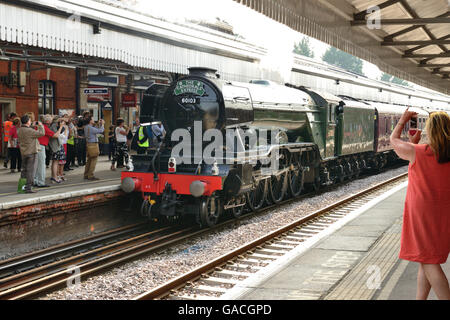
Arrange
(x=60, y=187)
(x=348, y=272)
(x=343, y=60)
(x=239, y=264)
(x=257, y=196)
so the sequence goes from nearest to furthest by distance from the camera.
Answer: (x=348, y=272) → (x=239, y=264) → (x=60, y=187) → (x=257, y=196) → (x=343, y=60)

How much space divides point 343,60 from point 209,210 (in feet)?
366

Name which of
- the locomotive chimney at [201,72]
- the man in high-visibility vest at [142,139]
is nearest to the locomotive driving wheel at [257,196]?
the locomotive chimney at [201,72]

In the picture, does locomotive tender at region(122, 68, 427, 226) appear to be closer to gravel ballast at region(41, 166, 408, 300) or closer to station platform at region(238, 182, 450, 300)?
gravel ballast at region(41, 166, 408, 300)

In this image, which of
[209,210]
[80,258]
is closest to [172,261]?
[80,258]

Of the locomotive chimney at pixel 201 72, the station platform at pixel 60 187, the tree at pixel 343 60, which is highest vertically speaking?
the tree at pixel 343 60

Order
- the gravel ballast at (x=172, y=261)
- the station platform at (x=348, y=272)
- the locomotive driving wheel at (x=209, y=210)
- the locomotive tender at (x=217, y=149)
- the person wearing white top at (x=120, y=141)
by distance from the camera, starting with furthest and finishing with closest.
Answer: the person wearing white top at (x=120, y=141) < the locomotive tender at (x=217, y=149) < the locomotive driving wheel at (x=209, y=210) < the gravel ballast at (x=172, y=261) < the station platform at (x=348, y=272)

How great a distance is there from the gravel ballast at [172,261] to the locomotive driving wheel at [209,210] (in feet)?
0.87

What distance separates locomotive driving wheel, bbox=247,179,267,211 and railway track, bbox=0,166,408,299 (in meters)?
0.99

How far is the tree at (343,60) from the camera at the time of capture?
114m

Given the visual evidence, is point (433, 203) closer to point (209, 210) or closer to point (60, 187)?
point (209, 210)

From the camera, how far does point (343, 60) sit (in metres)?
116

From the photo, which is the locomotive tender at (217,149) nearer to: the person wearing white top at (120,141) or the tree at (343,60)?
the person wearing white top at (120,141)

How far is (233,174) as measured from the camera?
9992 mm
